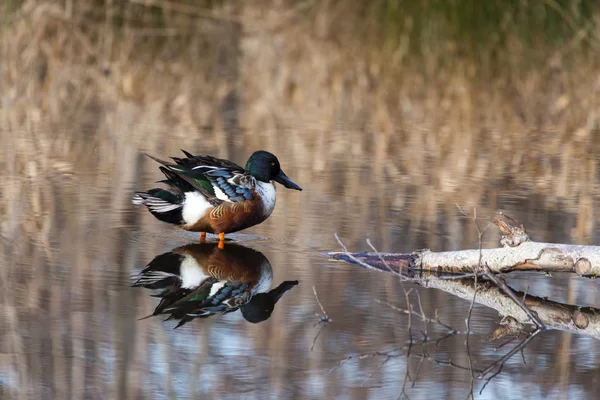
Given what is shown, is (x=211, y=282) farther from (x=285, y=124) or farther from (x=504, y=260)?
(x=285, y=124)

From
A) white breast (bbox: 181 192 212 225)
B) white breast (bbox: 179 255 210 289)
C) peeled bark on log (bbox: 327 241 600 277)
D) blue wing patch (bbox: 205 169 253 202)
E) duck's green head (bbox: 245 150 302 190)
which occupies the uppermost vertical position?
duck's green head (bbox: 245 150 302 190)

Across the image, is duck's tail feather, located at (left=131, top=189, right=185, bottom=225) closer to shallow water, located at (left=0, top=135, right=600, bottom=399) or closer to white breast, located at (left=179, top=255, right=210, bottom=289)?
shallow water, located at (left=0, top=135, right=600, bottom=399)

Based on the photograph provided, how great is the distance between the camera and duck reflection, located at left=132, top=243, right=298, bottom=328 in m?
5.19

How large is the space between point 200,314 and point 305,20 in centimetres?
1406

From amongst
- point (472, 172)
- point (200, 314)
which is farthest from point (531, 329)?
point (472, 172)

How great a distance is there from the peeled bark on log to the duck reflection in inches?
20.6

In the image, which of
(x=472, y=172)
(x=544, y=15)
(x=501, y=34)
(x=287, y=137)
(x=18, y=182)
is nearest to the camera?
(x=18, y=182)

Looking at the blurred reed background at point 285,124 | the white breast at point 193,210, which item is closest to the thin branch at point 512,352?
the blurred reed background at point 285,124

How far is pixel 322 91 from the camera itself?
12.6 meters

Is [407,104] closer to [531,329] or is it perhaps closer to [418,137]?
[418,137]

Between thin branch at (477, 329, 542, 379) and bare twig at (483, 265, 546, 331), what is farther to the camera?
bare twig at (483, 265, 546, 331)

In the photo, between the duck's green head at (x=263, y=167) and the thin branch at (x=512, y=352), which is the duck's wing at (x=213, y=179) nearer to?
the duck's green head at (x=263, y=167)

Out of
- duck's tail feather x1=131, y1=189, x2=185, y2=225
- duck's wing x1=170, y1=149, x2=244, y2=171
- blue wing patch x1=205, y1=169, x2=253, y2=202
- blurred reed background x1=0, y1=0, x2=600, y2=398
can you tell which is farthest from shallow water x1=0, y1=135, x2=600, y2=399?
duck's wing x1=170, y1=149, x2=244, y2=171

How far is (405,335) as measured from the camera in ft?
15.9
